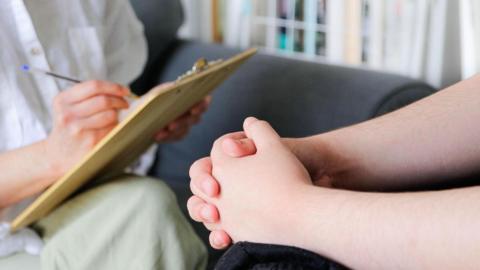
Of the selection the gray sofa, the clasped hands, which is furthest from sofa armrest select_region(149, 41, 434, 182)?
the clasped hands

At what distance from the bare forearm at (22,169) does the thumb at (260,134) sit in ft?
1.29

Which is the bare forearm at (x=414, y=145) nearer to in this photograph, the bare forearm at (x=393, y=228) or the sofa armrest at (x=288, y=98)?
the bare forearm at (x=393, y=228)

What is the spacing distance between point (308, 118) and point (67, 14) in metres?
0.52

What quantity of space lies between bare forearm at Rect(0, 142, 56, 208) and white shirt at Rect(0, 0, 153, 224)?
0.07 metres

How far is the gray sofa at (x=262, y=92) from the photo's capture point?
1.38 meters

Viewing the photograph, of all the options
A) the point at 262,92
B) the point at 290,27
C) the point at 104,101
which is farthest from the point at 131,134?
the point at 290,27

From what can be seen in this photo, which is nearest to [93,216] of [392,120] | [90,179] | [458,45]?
[90,179]

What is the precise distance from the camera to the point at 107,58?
1.37m

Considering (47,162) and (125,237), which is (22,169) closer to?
(47,162)

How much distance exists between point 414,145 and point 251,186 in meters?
0.23

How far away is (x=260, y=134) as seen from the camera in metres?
0.78

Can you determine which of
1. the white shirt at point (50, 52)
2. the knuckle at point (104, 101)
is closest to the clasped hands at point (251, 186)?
the knuckle at point (104, 101)

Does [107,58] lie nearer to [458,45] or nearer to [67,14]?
[67,14]

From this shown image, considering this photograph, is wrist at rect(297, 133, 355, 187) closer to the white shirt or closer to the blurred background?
the white shirt
